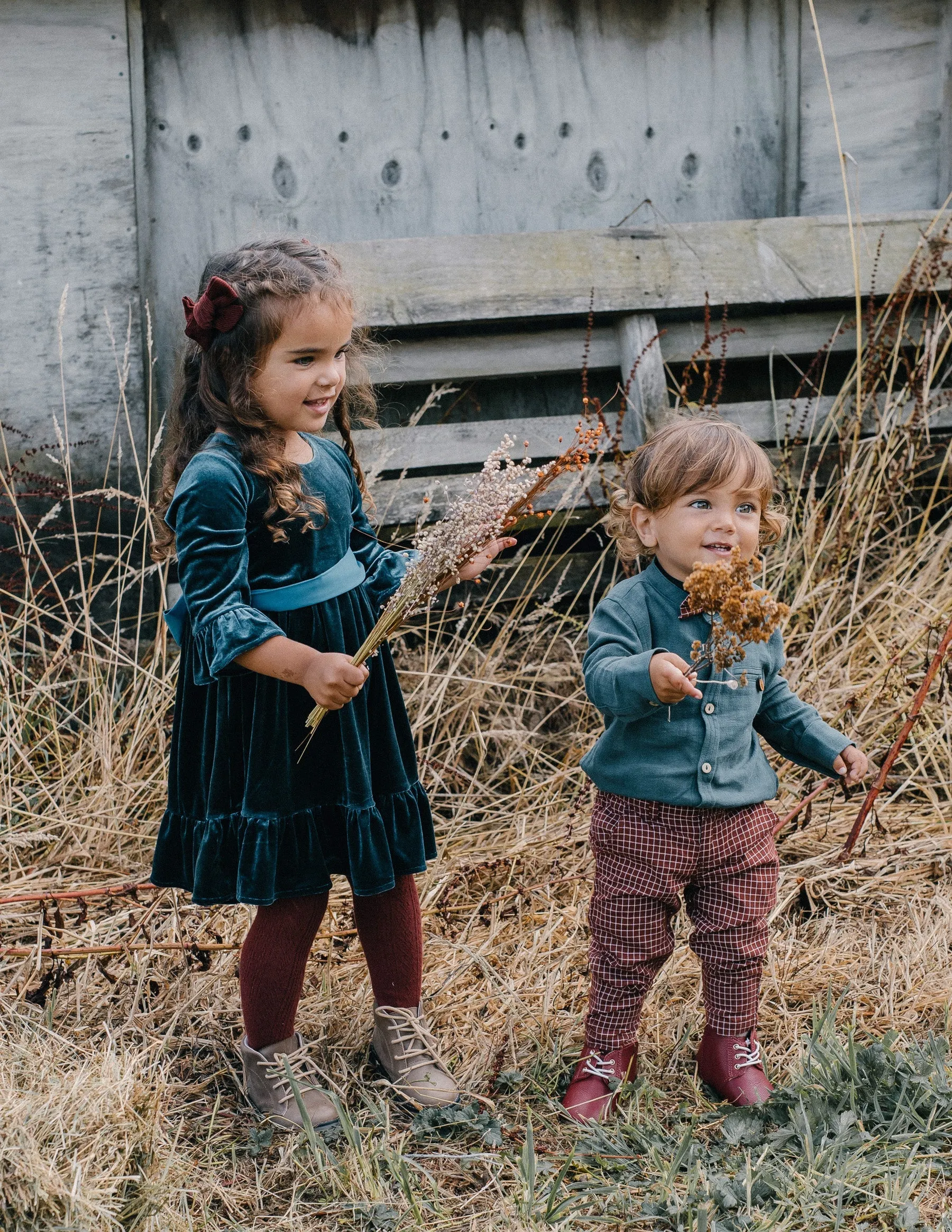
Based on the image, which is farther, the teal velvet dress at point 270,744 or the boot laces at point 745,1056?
the boot laces at point 745,1056

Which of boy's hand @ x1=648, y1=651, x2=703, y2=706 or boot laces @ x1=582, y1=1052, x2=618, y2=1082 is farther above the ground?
boy's hand @ x1=648, y1=651, x2=703, y2=706

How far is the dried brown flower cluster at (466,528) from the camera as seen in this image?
1832mm

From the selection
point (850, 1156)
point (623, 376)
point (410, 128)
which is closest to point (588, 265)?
point (623, 376)

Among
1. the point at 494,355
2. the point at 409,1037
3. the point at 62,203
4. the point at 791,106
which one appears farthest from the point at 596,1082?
the point at 791,106

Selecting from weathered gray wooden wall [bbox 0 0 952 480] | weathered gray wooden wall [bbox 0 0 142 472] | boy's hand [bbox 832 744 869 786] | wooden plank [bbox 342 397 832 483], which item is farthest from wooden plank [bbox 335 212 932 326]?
boy's hand [bbox 832 744 869 786]

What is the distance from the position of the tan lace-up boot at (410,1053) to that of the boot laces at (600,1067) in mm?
259

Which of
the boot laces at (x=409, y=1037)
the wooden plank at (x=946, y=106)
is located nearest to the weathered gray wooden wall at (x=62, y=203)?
the boot laces at (x=409, y=1037)

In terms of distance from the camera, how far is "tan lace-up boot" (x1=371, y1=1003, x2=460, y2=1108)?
220cm

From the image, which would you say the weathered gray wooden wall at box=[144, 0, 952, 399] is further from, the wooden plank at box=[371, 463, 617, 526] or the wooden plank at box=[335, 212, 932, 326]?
the wooden plank at box=[371, 463, 617, 526]

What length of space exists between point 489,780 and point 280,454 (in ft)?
4.83

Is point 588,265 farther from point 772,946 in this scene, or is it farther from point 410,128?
point 772,946

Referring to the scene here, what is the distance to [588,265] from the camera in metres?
3.50

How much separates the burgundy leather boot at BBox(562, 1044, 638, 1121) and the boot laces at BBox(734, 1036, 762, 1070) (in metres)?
0.19

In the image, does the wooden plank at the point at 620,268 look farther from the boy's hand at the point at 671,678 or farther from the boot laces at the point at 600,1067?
the boot laces at the point at 600,1067
